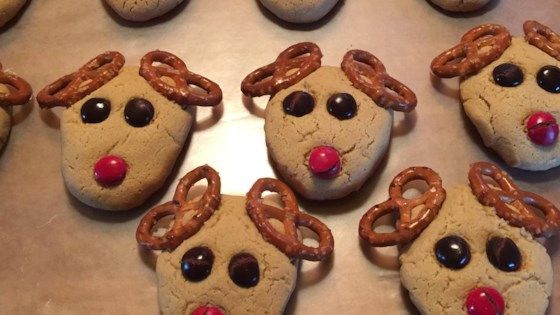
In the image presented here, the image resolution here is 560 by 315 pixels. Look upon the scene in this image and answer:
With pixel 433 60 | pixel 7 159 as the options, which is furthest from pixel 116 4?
pixel 433 60

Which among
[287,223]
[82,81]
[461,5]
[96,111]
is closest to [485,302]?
[287,223]

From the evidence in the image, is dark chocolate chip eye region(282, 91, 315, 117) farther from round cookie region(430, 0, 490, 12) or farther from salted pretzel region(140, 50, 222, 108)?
round cookie region(430, 0, 490, 12)

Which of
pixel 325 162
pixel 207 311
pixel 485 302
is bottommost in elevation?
pixel 207 311

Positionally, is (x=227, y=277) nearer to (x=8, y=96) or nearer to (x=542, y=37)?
(x=8, y=96)

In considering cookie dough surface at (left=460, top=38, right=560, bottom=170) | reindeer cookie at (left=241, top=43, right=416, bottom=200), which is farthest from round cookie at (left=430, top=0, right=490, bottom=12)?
reindeer cookie at (left=241, top=43, right=416, bottom=200)

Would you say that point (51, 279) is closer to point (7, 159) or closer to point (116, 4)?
point (7, 159)

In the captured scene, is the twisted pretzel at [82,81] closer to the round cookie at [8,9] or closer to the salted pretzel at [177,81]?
the salted pretzel at [177,81]
